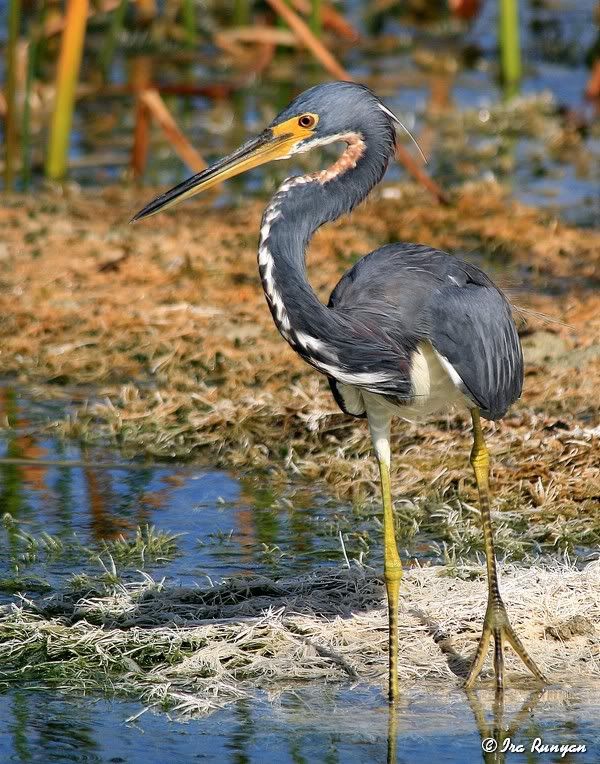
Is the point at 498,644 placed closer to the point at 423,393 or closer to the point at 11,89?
the point at 423,393

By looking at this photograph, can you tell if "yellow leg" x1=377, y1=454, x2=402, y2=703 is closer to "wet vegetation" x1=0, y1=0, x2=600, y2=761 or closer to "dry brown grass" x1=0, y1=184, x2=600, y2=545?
"wet vegetation" x1=0, y1=0, x2=600, y2=761

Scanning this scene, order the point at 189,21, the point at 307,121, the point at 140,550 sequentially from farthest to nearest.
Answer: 1. the point at 189,21
2. the point at 140,550
3. the point at 307,121

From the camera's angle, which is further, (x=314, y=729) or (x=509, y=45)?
(x=509, y=45)

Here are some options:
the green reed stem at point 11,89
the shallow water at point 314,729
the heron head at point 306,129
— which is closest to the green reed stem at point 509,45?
→ the green reed stem at point 11,89

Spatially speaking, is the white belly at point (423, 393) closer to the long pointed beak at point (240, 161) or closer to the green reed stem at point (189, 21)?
the long pointed beak at point (240, 161)

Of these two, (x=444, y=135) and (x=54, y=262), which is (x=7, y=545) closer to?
(x=54, y=262)

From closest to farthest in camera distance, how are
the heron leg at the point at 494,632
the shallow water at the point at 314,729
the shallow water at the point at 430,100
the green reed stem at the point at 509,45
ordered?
the shallow water at the point at 314,729, the heron leg at the point at 494,632, the shallow water at the point at 430,100, the green reed stem at the point at 509,45

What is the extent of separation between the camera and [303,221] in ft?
15.9

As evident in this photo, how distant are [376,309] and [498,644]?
1.16m
